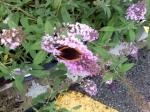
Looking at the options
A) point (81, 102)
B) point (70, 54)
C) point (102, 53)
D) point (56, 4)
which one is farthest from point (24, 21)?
point (81, 102)

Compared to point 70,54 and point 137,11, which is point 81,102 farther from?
point 70,54

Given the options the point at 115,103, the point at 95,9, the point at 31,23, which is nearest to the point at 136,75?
the point at 115,103

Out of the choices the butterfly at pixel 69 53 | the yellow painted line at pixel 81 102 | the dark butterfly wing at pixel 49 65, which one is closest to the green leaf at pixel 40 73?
the dark butterfly wing at pixel 49 65

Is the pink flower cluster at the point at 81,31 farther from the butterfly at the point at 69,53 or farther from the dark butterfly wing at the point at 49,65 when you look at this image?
the dark butterfly wing at the point at 49,65

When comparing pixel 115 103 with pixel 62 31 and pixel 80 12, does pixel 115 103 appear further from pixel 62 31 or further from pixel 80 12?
pixel 62 31

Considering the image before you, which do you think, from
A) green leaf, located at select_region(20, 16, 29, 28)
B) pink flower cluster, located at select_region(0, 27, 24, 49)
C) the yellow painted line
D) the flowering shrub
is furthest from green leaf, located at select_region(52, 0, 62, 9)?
the yellow painted line

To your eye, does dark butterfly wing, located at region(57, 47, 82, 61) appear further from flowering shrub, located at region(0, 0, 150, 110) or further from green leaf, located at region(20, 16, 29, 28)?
green leaf, located at region(20, 16, 29, 28)
